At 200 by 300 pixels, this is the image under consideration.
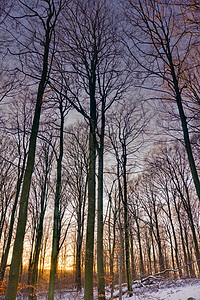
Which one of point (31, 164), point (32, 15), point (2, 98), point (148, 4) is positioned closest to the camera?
point (31, 164)

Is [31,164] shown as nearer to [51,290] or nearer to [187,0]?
[187,0]

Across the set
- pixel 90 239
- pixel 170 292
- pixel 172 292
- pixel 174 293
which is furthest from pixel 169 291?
pixel 90 239

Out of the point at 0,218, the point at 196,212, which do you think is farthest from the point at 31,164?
the point at 196,212

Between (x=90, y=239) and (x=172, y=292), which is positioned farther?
(x=172, y=292)

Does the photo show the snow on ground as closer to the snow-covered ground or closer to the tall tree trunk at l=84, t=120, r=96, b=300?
the snow-covered ground

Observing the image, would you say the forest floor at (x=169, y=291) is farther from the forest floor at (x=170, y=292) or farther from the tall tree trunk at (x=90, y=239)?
the tall tree trunk at (x=90, y=239)

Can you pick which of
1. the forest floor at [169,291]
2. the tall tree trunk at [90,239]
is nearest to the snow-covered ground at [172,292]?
the forest floor at [169,291]

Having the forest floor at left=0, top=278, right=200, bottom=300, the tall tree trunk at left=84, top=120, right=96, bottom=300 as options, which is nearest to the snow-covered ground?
the forest floor at left=0, top=278, right=200, bottom=300

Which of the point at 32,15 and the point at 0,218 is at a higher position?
the point at 32,15

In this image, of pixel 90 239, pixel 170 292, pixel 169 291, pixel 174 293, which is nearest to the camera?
pixel 90 239

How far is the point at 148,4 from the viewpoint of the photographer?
178 inches

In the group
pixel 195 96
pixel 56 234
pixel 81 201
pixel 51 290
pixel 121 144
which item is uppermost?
pixel 121 144

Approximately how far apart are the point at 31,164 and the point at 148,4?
4797 millimetres

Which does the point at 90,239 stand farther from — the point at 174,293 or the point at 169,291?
the point at 169,291
